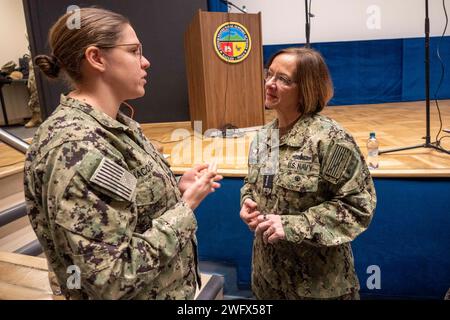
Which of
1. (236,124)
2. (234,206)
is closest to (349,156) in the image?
(234,206)

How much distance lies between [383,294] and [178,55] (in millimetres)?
4443

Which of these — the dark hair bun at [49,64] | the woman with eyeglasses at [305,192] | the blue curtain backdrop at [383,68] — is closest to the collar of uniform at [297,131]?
the woman with eyeglasses at [305,192]

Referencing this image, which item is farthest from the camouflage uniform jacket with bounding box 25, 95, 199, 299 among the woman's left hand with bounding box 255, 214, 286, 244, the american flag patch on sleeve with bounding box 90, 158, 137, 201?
the woman's left hand with bounding box 255, 214, 286, 244

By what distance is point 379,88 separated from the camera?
6398 mm

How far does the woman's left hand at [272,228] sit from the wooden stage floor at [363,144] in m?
1.20

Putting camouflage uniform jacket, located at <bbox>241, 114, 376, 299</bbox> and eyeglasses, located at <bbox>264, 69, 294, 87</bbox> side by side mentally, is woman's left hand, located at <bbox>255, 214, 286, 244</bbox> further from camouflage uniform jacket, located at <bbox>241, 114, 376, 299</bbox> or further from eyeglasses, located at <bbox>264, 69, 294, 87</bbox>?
eyeglasses, located at <bbox>264, 69, 294, 87</bbox>

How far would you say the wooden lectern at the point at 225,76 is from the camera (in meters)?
Result: 3.75

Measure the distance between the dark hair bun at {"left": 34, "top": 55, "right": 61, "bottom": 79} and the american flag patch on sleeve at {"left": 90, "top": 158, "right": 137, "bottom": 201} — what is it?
286mm

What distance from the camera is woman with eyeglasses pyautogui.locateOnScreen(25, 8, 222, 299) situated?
0.63 metres

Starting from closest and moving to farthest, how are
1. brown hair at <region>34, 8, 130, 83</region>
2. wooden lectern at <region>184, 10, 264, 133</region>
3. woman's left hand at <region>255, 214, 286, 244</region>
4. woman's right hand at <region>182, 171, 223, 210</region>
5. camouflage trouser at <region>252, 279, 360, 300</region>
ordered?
brown hair at <region>34, 8, 130, 83</region> < woman's right hand at <region>182, 171, 223, 210</region> < woman's left hand at <region>255, 214, 286, 244</region> < camouflage trouser at <region>252, 279, 360, 300</region> < wooden lectern at <region>184, 10, 264, 133</region>

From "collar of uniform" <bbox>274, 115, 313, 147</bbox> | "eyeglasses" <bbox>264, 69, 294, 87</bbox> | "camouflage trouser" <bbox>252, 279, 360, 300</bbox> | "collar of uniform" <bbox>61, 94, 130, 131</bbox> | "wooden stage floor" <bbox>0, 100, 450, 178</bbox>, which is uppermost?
"eyeglasses" <bbox>264, 69, 294, 87</bbox>

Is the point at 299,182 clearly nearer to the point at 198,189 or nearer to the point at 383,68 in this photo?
the point at 198,189
